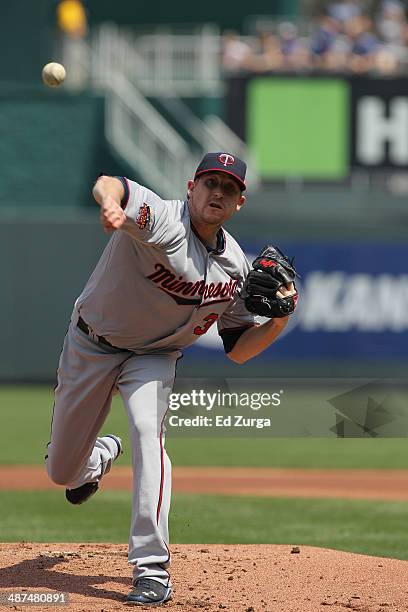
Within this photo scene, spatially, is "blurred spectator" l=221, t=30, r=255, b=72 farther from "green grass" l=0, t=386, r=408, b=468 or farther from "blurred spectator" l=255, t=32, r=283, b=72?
"green grass" l=0, t=386, r=408, b=468

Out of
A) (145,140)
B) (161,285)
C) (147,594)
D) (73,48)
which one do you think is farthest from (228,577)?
(73,48)

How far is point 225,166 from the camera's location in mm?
5059

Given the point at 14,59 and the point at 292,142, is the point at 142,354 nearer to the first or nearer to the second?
the point at 292,142

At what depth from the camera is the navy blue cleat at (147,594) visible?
4930mm

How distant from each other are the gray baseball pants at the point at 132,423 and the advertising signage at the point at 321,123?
11757 millimetres

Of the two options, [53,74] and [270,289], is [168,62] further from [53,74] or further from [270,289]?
[270,289]

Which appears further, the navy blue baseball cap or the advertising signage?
the advertising signage

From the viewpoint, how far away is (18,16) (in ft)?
68.0

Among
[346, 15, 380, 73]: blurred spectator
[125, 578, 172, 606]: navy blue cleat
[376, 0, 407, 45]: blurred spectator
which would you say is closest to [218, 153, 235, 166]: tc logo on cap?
[125, 578, 172, 606]: navy blue cleat

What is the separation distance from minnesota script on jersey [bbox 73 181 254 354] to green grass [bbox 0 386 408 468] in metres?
5.85

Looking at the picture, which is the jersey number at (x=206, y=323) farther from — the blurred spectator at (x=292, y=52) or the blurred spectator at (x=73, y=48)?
the blurred spectator at (x=73, y=48)

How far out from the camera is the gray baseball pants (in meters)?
5.03

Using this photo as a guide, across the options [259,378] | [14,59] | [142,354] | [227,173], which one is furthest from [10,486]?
[14,59]

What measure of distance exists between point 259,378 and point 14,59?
792cm
